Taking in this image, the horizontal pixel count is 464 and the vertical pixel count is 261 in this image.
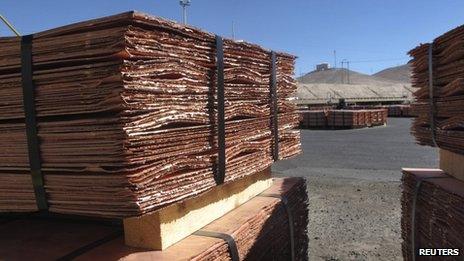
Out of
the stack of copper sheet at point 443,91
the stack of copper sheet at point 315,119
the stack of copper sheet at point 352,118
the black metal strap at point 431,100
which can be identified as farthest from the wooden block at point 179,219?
the stack of copper sheet at point 315,119

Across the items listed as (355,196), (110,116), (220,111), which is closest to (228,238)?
(220,111)

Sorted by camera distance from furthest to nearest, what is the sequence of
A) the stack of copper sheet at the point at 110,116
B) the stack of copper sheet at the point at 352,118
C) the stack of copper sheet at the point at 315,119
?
the stack of copper sheet at the point at 315,119 → the stack of copper sheet at the point at 352,118 → the stack of copper sheet at the point at 110,116

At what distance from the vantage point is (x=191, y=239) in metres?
2.26

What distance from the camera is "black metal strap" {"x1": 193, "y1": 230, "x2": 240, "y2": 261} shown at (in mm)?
2338

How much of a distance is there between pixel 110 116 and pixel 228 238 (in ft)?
3.13

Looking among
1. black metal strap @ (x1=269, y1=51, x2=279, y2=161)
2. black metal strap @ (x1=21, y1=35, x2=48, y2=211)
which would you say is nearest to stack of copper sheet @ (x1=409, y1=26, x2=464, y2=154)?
black metal strap @ (x1=269, y1=51, x2=279, y2=161)

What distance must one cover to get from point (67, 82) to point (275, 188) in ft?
6.71

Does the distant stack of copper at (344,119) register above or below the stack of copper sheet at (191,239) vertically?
below

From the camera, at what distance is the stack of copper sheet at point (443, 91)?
3.02m

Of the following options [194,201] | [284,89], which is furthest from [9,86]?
[284,89]

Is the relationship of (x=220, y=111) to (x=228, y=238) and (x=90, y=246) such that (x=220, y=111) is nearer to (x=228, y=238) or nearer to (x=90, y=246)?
(x=228, y=238)

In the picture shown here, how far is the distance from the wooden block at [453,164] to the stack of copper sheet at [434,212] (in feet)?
0.17

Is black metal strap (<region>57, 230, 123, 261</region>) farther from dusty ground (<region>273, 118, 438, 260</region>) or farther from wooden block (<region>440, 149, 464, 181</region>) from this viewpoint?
dusty ground (<region>273, 118, 438, 260</region>)

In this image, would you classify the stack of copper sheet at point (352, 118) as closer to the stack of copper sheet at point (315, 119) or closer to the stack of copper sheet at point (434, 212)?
the stack of copper sheet at point (315, 119)
